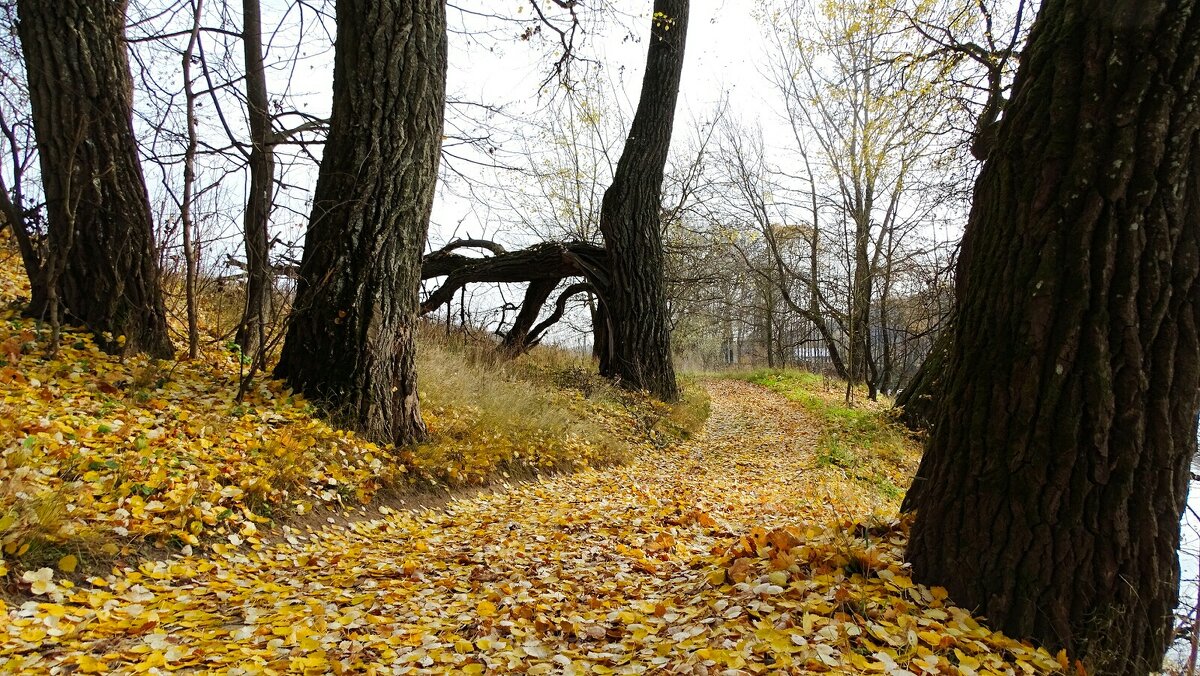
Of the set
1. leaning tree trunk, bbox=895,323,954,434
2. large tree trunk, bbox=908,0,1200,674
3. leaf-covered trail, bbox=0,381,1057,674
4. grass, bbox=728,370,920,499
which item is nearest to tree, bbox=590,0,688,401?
grass, bbox=728,370,920,499

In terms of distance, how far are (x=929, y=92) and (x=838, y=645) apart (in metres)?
8.43

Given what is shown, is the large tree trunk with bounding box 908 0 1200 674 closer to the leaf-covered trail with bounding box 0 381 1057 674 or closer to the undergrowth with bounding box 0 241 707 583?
the leaf-covered trail with bounding box 0 381 1057 674

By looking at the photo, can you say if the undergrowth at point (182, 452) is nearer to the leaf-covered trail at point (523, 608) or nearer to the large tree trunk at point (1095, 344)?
the leaf-covered trail at point (523, 608)

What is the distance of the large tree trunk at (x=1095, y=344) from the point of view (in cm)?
212

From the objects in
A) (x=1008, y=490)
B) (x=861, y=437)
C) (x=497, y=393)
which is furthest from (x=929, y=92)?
(x=1008, y=490)

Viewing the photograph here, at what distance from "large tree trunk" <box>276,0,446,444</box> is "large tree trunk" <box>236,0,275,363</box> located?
0.54m

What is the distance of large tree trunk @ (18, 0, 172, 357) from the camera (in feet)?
15.0

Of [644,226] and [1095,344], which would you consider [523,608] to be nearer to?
[1095,344]

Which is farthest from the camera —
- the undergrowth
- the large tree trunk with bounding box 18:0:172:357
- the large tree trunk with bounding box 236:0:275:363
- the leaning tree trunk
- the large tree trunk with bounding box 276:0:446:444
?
the leaning tree trunk

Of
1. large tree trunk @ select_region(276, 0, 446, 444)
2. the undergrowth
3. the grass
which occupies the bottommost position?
the grass

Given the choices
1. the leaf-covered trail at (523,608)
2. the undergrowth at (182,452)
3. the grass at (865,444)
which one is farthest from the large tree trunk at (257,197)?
the grass at (865,444)

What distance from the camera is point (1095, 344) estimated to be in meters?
2.16

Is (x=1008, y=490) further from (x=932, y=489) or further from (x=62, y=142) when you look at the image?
(x=62, y=142)

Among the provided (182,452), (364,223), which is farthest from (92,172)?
(182,452)
